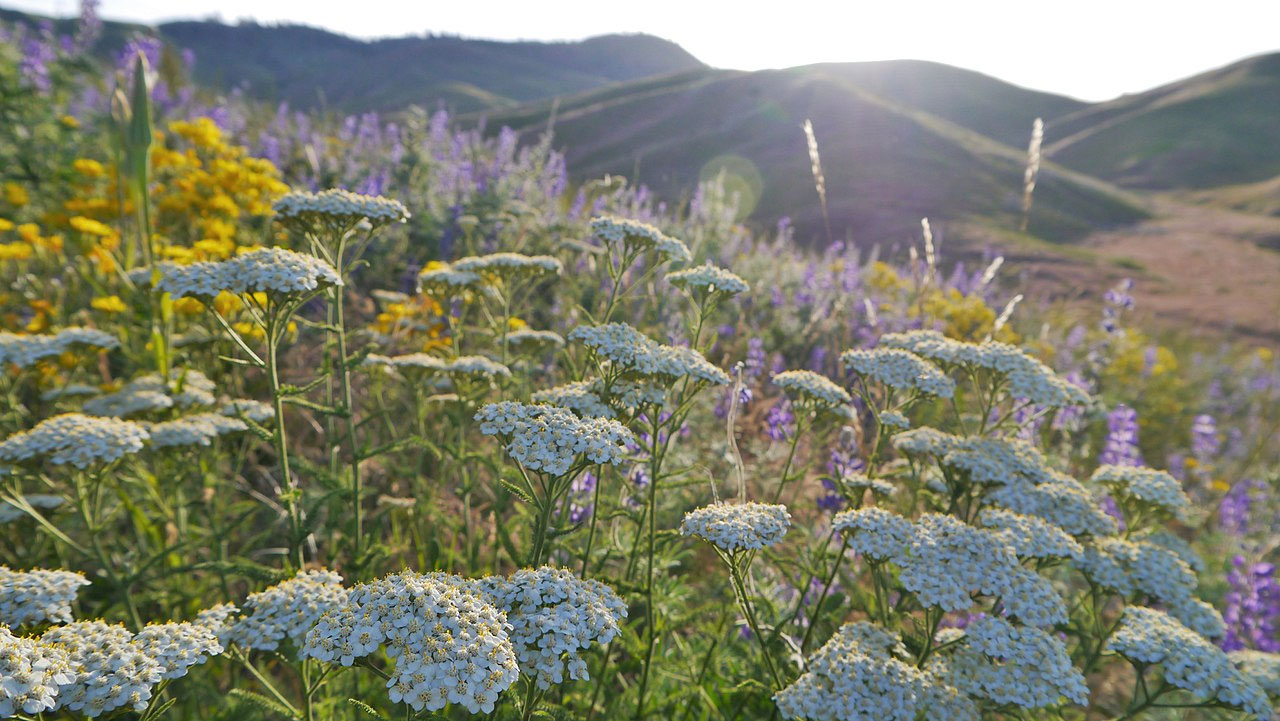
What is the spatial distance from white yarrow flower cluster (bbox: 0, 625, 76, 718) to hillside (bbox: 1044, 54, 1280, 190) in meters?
80.1

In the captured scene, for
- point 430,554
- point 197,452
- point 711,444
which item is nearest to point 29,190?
point 197,452

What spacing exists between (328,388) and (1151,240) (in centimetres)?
5153

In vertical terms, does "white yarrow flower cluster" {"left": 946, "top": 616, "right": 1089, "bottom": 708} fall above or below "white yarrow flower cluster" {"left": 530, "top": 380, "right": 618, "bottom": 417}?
below

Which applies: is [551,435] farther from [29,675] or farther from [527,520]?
[29,675]

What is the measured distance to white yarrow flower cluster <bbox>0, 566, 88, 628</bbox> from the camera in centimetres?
185

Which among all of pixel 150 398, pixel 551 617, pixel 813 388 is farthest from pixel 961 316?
pixel 150 398

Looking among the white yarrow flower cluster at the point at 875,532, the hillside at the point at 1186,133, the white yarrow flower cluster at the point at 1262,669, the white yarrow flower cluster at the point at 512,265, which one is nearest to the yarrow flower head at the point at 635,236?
the white yarrow flower cluster at the point at 512,265

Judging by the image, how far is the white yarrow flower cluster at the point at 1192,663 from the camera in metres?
2.26

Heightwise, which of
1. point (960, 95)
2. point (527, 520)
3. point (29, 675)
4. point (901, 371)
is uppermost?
point (960, 95)

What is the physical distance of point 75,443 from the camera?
2512 millimetres

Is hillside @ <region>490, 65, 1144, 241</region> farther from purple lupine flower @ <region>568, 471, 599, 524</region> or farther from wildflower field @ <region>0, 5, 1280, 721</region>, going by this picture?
purple lupine flower @ <region>568, 471, 599, 524</region>

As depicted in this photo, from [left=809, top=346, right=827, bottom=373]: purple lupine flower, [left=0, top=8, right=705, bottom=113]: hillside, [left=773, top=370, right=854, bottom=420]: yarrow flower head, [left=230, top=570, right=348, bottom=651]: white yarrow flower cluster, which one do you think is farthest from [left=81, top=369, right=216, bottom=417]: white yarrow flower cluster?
[left=0, top=8, right=705, bottom=113]: hillside

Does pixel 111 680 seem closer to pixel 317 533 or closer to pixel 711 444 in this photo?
pixel 317 533

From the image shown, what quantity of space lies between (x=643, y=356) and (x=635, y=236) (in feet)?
3.25
